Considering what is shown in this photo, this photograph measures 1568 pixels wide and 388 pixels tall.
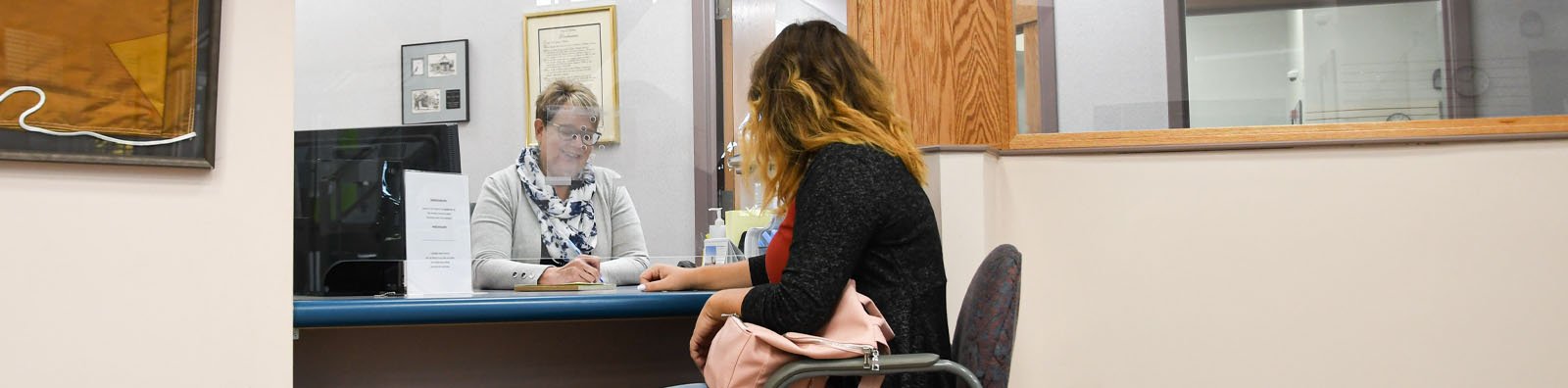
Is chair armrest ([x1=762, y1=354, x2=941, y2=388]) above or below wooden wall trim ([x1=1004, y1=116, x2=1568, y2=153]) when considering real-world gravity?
below

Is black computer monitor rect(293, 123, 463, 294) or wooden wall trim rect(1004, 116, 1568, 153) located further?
wooden wall trim rect(1004, 116, 1568, 153)

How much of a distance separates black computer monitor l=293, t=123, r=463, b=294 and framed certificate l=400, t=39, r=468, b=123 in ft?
4.16

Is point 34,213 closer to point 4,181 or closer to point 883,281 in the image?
point 4,181

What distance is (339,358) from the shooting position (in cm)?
202

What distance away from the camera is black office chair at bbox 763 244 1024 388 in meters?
1.48

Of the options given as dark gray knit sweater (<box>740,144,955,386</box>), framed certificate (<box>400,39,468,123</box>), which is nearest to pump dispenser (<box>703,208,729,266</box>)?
dark gray knit sweater (<box>740,144,955,386</box>)

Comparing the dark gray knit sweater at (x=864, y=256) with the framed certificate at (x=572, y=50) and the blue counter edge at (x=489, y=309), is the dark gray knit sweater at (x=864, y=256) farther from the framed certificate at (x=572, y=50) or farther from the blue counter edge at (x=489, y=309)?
the framed certificate at (x=572, y=50)

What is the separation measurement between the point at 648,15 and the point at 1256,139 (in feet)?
5.38

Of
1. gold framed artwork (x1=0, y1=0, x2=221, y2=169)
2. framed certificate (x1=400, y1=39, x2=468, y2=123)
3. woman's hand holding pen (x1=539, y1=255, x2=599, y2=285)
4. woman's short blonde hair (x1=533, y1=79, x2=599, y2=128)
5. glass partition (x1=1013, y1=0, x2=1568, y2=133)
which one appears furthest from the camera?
→ framed certificate (x1=400, y1=39, x2=468, y2=123)

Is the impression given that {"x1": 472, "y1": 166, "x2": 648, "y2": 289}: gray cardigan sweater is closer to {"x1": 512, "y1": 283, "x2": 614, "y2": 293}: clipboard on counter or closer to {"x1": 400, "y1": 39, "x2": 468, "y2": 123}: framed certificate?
{"x1": 512, "y1": 283, "x2": 614, "y2": 293}: clipboard on counter

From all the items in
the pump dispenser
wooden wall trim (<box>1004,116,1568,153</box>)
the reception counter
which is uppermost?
wooden wall trim (<box>1004,116,1568,153</box>)

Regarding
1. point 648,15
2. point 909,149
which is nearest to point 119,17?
point 909,149

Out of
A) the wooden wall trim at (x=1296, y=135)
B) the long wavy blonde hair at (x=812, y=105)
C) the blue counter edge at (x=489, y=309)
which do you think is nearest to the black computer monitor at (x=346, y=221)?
the blue counter edge at (x=489, y=309)

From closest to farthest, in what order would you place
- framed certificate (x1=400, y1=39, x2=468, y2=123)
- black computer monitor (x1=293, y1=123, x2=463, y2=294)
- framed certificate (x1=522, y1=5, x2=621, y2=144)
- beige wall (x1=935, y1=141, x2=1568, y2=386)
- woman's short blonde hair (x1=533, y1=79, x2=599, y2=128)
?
black computer monitor (x1=293, y1=123, x2=463, y2=294) → beige wall (x1=935, y1=141, x2=1568, y2=386) → woman's short blonde hair (x1=533, y1=79, x2=599, y2=128) → framed certificate (x1=522, y1=5, x2=621, y2=144) → framed certificate (x1=400, y1=39, x2=468, y2=123)
